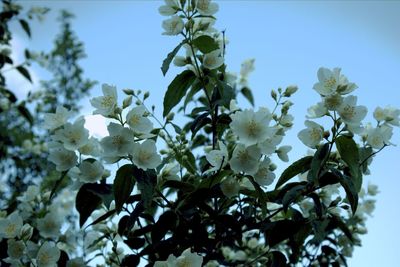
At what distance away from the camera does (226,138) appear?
2.16m

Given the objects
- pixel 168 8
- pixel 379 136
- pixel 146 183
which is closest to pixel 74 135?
pixel 146 183

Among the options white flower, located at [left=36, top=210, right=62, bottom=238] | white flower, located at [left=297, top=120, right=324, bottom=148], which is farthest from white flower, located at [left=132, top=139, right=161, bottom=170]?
white flower, located at [left=36, top=210, right=62, bottom=238]

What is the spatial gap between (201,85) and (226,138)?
0.31 metres

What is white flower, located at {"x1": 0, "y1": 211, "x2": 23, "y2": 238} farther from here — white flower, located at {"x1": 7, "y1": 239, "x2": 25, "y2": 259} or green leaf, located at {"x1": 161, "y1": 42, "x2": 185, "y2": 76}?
green leaf, located at {"x1": 161, "y1": 42, "x2": 185, "y2": 76}

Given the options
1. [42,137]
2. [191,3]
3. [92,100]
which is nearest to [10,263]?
[92,100]

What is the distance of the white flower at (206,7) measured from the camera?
1895 millimetres

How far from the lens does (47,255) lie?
1920mm

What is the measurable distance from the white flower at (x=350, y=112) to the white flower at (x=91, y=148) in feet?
2.80

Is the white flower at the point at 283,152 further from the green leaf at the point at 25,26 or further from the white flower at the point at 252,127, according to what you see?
the green leaf at the point at 25,26

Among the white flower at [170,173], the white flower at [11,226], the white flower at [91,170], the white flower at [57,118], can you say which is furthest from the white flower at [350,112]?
the white flower at [11,226]

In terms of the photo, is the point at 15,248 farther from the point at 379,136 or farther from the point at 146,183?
the point at 379,136

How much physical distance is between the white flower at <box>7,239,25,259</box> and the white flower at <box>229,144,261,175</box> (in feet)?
3.09

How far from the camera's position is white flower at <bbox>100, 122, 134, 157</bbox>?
1.64 metres

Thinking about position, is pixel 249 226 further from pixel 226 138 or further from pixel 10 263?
pixel 10 263
